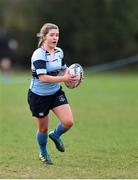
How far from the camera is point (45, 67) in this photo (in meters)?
8.66

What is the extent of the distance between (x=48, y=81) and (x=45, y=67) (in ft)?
0.73

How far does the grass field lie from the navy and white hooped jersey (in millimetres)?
1081

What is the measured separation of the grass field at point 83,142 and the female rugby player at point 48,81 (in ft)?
2.04

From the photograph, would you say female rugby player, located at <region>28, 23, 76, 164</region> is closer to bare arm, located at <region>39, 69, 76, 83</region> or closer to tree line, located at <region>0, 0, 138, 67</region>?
bare arm, located at <region>39, 69, 76, 83</region>

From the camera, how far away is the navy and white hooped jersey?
864cm

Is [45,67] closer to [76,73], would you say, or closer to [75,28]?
[76,73]

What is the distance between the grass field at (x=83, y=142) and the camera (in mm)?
8281

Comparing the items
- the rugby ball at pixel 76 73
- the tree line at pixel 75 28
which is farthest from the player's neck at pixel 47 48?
the tree line at pixel 75 28

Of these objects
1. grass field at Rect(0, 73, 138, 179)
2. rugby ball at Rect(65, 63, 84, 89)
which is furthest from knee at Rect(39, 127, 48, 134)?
rugby ball at Rect(65, 63, 84, 89)

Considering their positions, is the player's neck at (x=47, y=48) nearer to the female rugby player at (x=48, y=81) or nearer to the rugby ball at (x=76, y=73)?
the female rugby player at (x=48, y=81)

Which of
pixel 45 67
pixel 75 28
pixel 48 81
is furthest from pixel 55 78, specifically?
pixel 75 28

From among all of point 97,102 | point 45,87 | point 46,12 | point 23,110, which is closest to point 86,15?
point 46,12

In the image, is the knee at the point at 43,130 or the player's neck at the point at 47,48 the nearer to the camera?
the player's neck at the point at 47,48

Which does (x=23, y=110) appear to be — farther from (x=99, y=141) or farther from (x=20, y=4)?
(x=20, y=4)
